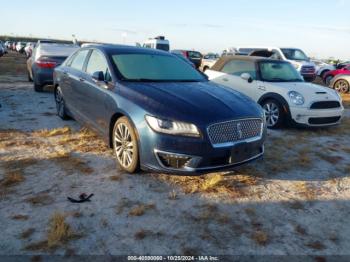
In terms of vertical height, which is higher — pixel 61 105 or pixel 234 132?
pixel 234 132

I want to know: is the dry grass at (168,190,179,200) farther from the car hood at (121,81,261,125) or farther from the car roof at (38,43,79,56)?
the car roof at (38,43,79,56)

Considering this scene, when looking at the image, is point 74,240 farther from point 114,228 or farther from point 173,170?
point 173,170

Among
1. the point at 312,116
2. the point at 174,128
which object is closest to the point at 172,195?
the point at 174,128

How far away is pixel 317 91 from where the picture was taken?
24.7ft

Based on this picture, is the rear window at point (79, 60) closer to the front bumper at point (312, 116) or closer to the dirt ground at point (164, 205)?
the dirt ground at point (164, 205)

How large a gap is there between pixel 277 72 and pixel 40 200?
Answer: 6.32 metres

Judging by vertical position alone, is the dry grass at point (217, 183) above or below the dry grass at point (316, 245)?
above

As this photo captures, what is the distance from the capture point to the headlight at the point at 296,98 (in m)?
7.30

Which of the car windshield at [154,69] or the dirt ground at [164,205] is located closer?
the dirt ground at [164,205]

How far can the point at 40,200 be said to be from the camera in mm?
3795

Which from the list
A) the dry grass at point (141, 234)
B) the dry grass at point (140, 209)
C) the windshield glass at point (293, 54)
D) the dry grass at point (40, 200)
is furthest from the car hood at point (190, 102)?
the windshield glass at point (293, 54)

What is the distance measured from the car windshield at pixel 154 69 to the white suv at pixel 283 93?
2503 millimetres

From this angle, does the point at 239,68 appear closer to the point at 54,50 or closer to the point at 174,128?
the point at 174,128

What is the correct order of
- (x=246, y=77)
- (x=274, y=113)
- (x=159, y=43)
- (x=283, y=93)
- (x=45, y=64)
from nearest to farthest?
(x=283, y=93) < (x=274, y=113) < (x=246, y=77) < (x=45, y=64) < (x=159, y=43)
